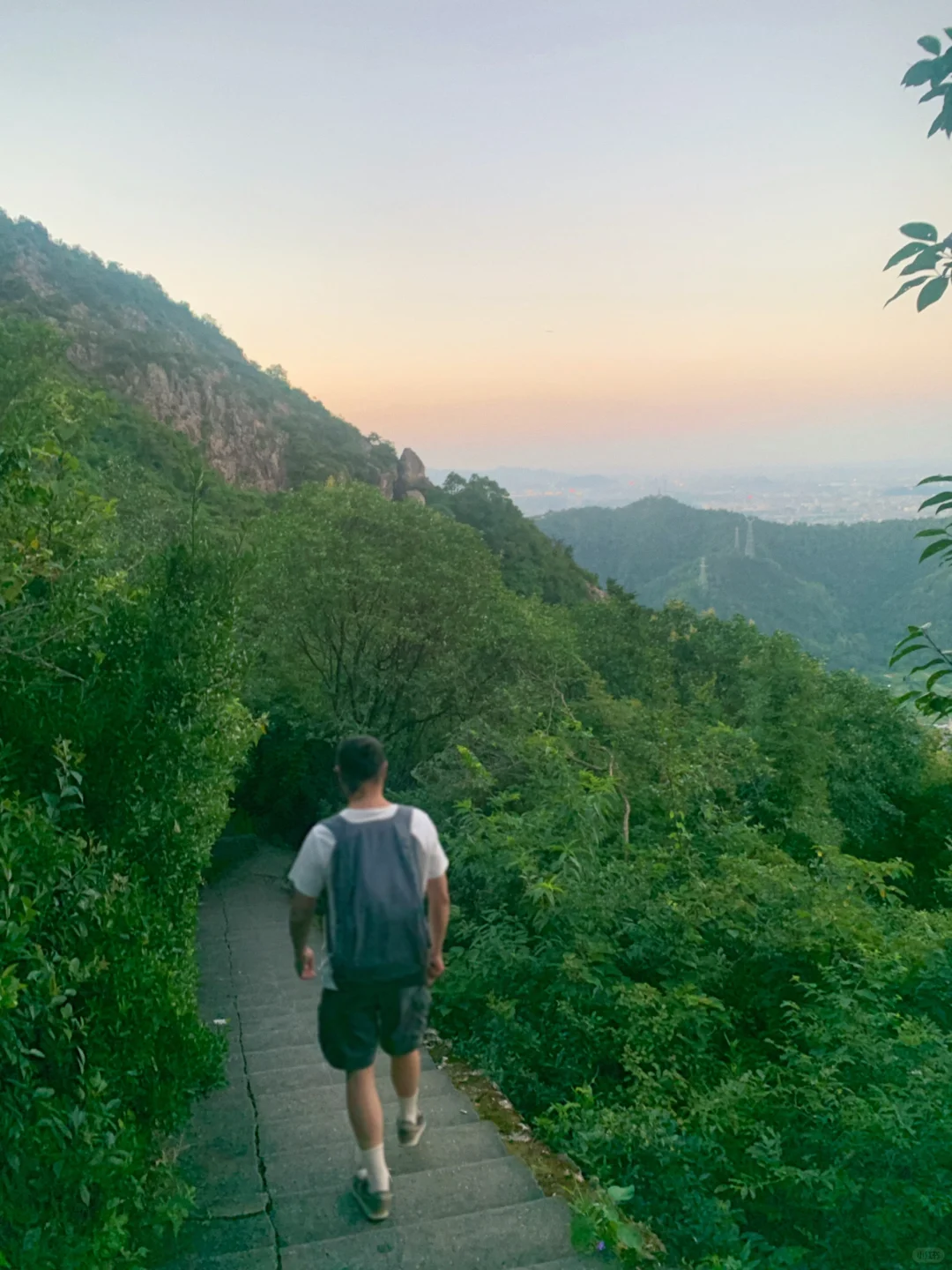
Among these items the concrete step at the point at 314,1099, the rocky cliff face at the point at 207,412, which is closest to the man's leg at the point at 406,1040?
the concrete step at the point at 314,1099

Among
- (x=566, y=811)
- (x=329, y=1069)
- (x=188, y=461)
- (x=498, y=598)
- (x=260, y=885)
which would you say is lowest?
(x=260, y=885)

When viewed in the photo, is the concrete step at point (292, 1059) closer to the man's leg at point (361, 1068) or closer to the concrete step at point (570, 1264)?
the man's leg at point (361, 1068)

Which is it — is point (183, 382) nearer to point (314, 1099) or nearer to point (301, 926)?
point (314, 1099)

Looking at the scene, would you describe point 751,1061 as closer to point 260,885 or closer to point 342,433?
point 260,885

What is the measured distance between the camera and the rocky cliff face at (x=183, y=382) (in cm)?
7044

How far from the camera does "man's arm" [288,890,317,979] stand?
353 cm

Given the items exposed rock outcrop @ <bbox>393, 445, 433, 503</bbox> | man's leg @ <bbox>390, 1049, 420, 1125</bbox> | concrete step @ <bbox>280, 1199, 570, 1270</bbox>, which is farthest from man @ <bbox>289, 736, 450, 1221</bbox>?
exposed rock outcrop @ <bbox>393, 445, 433, 503</bbox>

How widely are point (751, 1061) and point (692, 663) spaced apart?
64.7 feet

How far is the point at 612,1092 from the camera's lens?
6551 mm

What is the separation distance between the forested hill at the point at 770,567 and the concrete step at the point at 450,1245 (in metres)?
27.6

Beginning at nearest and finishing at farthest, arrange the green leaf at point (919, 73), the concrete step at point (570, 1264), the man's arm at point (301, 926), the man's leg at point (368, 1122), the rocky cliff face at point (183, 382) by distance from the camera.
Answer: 1. the green leaf at point (919, 73)
2. the man's arm at point (301, 926)
3. the man's leg at point (368, 1122)
4. the concrete step at point (570, 1264)
5. the rocky cliff face at point (183, 382)

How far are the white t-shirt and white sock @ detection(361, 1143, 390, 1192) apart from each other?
1.01 metres

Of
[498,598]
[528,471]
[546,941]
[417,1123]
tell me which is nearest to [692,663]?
[498,598]

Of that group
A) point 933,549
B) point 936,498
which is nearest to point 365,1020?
point 933,549
